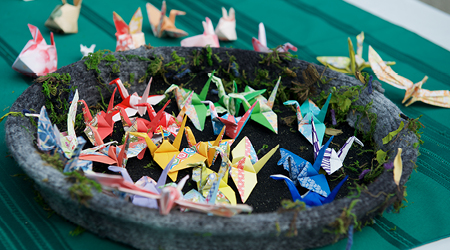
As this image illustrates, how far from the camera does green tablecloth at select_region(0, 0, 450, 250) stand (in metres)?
0.76

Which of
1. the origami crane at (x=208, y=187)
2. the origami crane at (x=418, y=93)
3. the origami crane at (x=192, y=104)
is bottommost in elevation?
the origami crane at (x=208, y=187)

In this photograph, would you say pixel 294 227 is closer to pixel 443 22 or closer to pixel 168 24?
pixel 168 24

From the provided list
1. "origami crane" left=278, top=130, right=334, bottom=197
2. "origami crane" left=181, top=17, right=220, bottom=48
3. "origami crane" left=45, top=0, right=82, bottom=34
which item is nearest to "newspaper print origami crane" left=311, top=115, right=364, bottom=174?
"origami crane" left=278, top=130, right=334, bottom=197

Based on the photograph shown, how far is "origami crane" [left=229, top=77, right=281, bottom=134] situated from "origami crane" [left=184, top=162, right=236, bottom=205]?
0.77 ft

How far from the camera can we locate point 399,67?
1.32m

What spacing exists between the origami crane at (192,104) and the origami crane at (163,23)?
382 mm

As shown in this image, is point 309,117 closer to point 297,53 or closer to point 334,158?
point 334,158

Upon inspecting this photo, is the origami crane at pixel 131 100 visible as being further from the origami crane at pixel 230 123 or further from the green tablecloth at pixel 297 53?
the green tablecloth at pixel 297 53

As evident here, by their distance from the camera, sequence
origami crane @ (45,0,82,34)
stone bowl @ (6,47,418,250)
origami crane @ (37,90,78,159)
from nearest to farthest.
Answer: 1. stone bowl @ (6,47,418,250)
2. origami crane @ (37,90,78,159)
3. origami crane @ (45,0,82,34)

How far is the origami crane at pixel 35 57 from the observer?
1099 millimetres

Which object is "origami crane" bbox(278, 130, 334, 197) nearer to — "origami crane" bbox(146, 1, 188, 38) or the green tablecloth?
the green tablecloth

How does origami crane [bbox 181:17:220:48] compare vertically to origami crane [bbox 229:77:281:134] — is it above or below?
above

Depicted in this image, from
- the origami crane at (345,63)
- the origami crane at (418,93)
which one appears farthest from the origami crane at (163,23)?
the origami crane at (418,93)

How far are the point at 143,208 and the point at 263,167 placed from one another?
0.36 meters
